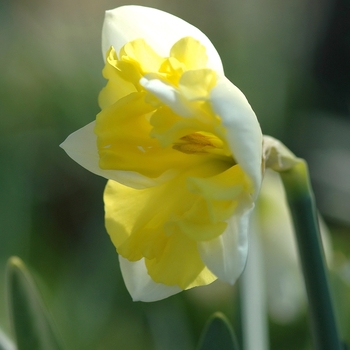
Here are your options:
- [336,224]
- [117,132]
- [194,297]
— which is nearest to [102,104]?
[117,132]

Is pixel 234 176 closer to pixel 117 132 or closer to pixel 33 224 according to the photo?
pixel 117 132

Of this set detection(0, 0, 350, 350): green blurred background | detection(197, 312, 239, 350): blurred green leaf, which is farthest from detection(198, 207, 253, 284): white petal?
detection(0, 0, 350, 350): green blurred background

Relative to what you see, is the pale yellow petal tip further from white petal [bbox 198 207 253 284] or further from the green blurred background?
the green blurred background

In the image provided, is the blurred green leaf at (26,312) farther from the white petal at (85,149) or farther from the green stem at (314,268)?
the green stem at (314,268)

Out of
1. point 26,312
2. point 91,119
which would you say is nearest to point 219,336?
point 26,312

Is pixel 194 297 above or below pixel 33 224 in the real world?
below

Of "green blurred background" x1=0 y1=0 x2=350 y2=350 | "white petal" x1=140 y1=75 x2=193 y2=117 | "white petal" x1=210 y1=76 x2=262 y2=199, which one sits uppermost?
"white petal" x1=140 y1=75 x2=193 y2=117
